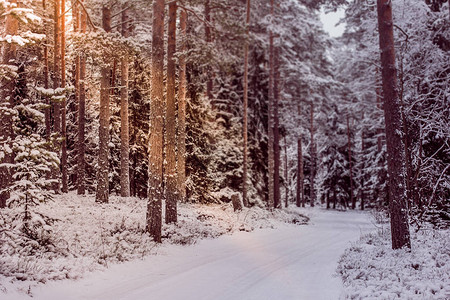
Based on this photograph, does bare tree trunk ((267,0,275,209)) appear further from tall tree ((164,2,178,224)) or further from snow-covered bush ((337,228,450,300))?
snow-covered bush ((337,228,450,300))

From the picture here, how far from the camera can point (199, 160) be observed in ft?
69.4

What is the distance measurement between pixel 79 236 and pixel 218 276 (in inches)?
167

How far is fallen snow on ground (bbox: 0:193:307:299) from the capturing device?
760 centimetres

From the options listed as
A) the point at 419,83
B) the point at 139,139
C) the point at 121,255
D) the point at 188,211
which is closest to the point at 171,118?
the point at 188,211

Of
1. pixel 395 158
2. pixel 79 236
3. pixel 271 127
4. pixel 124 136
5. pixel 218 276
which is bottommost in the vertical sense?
pixel 218 276

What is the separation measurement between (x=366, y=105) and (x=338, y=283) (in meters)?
28.0

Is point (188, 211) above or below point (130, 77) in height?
below

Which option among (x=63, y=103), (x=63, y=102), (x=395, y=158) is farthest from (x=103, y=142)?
(x=395, y=158)

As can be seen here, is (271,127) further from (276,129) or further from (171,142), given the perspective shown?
(171,142)

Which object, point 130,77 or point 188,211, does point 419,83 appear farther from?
point 130,77

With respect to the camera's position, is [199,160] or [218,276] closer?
[218,276]

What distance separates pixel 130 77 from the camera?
73.3ft

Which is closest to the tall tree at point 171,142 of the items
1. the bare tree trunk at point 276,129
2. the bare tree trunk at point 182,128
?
the bare tree trunk at point 182,128

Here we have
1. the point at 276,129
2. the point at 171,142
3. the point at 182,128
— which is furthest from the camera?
the point at 276,129
